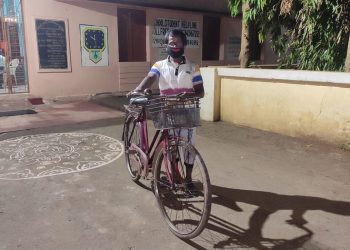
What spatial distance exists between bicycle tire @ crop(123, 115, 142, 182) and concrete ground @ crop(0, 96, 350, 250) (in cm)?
14

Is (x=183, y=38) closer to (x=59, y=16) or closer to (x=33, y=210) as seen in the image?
(x=33, y=210)

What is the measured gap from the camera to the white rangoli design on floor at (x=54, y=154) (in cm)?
445

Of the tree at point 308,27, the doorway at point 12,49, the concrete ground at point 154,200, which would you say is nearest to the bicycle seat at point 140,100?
the concrete ground at point 154,200

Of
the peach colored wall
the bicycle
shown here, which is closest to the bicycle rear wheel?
the bicycle

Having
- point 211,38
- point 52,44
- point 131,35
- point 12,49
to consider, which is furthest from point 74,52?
point 211,38

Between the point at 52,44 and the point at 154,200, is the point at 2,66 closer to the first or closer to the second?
the point at 52,44

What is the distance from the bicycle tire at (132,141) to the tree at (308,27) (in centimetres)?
395

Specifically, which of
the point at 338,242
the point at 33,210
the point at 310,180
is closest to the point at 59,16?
the point at 33,210

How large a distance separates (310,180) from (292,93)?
7.09 ft

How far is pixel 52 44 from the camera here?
9.68 metres

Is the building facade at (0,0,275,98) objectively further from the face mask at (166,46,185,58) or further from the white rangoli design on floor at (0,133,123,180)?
the face mask at (166,46,185,58)

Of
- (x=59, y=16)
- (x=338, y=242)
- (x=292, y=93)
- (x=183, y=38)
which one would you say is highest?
(x=59, y=16)

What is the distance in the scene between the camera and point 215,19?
43.8 ft

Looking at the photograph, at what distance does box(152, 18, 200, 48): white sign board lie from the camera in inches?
461
